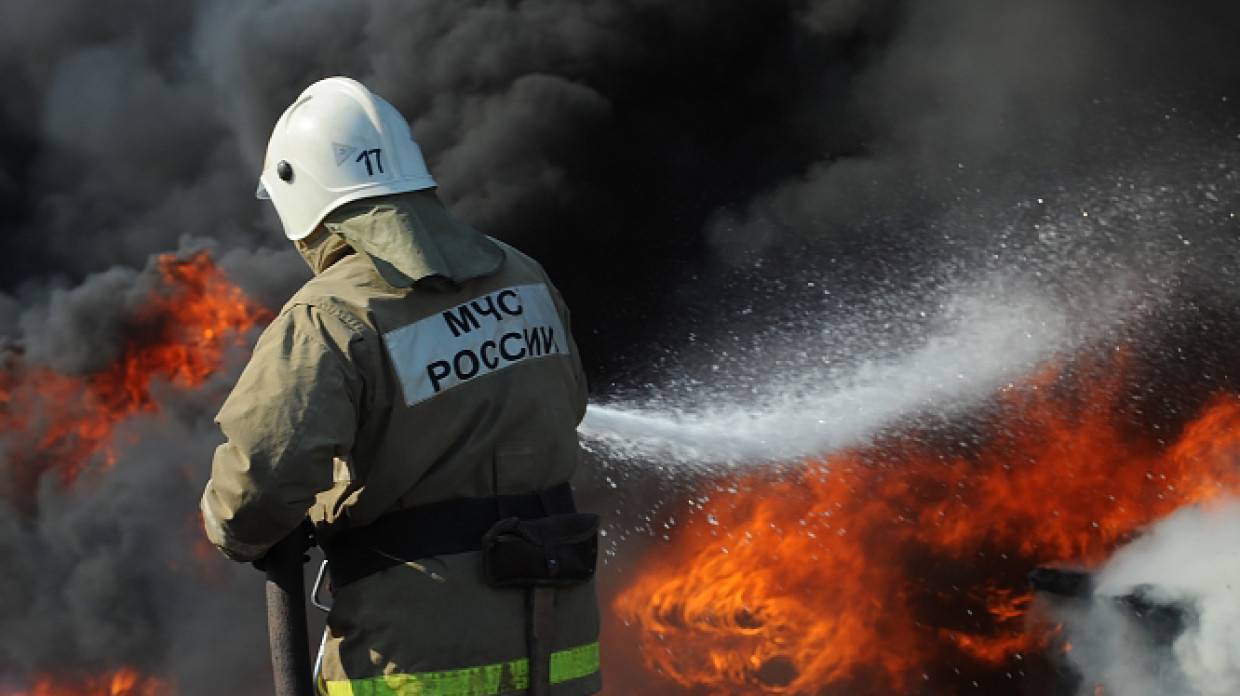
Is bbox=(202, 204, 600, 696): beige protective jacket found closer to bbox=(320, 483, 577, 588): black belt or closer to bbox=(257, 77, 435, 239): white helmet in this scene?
bbox=(320, 483, 577, 588): black belt

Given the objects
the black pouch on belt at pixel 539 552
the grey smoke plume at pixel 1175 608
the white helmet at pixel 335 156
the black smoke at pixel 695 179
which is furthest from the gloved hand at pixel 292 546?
the black smoke at pixel 695 179

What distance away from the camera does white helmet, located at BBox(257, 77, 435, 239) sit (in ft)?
8.81

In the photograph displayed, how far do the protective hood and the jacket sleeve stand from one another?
0.65ft

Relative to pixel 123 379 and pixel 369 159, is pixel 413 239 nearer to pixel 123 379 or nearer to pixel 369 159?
pixel 369 159

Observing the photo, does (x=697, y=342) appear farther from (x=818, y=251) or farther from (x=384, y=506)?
(x=384, y=506)

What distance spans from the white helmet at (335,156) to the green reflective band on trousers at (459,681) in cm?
97

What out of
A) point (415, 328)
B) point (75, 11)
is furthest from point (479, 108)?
point (415, 328)

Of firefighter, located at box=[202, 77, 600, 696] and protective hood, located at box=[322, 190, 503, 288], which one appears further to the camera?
protective hood, located at box=[322, 190, 503, 288]

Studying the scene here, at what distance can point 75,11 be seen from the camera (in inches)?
348

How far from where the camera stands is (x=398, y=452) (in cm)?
243

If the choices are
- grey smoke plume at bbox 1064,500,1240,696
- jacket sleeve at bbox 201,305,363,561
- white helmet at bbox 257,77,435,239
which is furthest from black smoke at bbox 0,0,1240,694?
jacket sleeve at bbox 201,305,363,561

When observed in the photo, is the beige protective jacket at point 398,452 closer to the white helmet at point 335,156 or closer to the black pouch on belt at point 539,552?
the black pouch on belt at point 539,552

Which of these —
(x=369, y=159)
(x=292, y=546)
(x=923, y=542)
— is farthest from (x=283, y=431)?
(x=923, y=542)

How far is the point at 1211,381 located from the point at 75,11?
25.2ft
